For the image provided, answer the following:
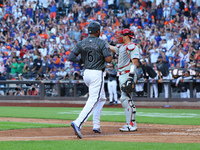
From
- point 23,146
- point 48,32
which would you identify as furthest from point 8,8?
point 23,146

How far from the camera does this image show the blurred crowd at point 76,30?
20.8 meters

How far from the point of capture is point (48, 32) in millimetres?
26719

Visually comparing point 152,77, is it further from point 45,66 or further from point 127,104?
point 127,104

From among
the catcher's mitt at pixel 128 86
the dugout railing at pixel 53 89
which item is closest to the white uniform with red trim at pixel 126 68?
the catcher's mitt at pixel 128 86

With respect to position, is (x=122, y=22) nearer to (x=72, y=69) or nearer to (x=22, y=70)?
(x=72, y=69)

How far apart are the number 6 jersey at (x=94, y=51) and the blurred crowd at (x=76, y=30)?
11.3 meters

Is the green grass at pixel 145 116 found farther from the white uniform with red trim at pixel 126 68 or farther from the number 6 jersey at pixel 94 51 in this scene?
the number 6 jersey at pixel 94 51

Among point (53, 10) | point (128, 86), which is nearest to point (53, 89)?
point (53, 10)

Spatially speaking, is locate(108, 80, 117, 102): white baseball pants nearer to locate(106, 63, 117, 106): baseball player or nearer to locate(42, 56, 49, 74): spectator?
locate(106, 63, 117, 106): baseball player

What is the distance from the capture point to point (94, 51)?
26.3 feet

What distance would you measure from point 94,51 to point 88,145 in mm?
2231

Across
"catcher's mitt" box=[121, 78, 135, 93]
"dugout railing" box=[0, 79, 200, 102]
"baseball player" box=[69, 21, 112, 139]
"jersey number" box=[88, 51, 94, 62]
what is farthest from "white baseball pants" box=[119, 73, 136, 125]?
"dugout railing" box=[0, 79, 200, 102]

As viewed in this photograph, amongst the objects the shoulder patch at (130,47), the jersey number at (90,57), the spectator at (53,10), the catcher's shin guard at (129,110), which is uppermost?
the spectator at (53,10)

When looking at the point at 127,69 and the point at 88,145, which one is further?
the point at 127,69
